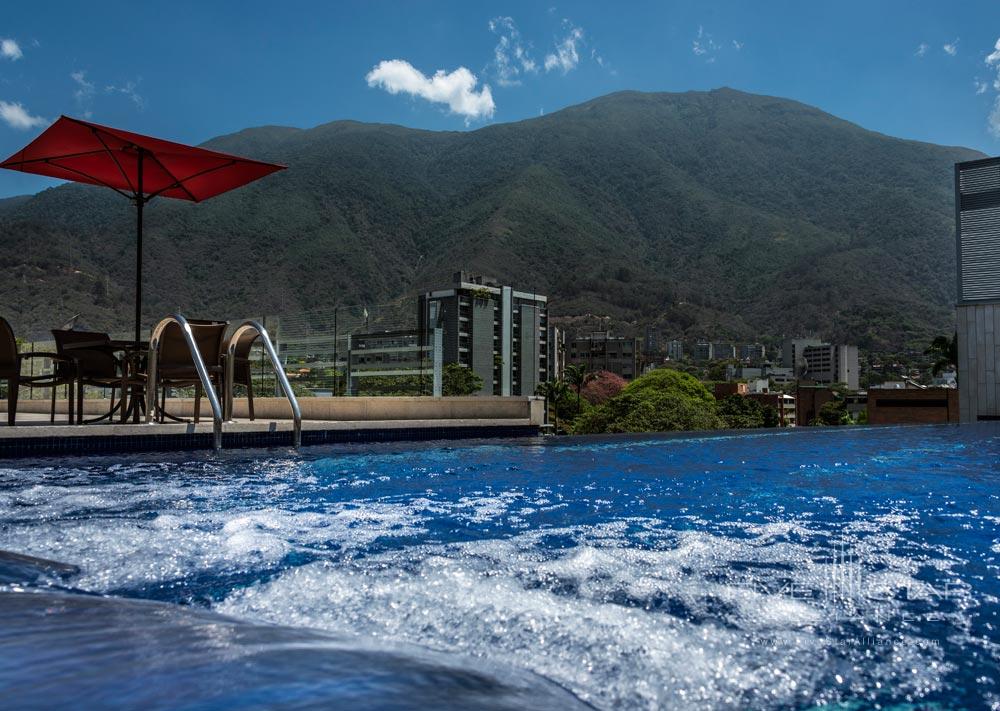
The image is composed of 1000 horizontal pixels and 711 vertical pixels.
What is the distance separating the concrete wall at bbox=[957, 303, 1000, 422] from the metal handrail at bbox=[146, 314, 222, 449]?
14.3 metres

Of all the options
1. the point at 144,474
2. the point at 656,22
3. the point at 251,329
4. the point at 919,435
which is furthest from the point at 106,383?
the point at 656,22

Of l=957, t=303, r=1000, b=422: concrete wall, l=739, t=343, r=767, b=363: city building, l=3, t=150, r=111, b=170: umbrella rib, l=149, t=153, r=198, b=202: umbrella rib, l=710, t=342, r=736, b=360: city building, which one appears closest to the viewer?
l=3, t=150, r=111, b=170: umbrella rib

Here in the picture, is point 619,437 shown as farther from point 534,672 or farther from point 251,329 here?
point 534,672

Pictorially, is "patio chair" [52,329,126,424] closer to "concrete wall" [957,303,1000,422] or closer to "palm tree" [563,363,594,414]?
"concrete wall" [957,303,1000,422]

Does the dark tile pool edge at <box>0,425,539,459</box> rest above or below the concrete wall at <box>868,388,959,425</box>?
above

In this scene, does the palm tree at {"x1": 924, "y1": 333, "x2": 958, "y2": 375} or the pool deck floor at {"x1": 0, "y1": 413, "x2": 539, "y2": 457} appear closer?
the pool deck floor at {"x1": 0, "y1": 413, "x2": 539, "y2": 457}

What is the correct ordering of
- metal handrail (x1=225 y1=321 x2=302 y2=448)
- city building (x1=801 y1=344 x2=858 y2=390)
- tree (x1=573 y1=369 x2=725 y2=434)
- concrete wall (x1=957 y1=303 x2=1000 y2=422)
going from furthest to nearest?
city building (x1=801 y1=344 x2=858 y2=390), tree (x1=573 y1=369 x2=725 y2=434), concrete wall (x1=957 y1=303 x2=1000 y2=422), metal handrail (x1=225 y1=321 x2=302 y2=448)

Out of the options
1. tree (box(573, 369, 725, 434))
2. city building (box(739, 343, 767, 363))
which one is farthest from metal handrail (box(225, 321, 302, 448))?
city building (box(739, 343, 767, 363))

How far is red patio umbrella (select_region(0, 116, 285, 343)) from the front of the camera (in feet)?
21.2

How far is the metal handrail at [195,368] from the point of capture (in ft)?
18.7

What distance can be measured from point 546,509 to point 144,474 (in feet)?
8.94

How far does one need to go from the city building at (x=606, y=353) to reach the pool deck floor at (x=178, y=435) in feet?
331

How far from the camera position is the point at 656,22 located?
12362 cm

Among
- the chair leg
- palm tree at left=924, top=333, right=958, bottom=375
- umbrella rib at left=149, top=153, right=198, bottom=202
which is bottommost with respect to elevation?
the chair leg
